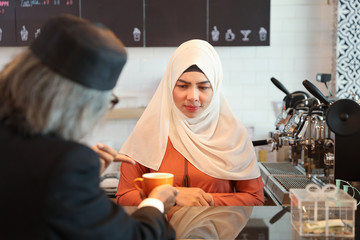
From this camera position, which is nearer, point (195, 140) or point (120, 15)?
point (195, 140)

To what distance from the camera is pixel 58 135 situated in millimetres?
995

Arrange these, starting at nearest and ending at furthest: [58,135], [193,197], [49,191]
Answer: [49,191], [58,135], [193,197]

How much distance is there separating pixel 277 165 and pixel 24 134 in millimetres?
2395

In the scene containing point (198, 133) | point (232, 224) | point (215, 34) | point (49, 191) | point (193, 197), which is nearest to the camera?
point (49, 191)

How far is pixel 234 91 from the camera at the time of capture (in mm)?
3787

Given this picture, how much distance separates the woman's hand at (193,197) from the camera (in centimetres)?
184

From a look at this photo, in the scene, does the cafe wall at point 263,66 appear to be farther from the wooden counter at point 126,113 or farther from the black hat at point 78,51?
the black hat at point 78,51

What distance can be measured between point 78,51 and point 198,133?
1289mm

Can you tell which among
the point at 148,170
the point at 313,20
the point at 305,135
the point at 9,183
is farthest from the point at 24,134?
the point at 313,20

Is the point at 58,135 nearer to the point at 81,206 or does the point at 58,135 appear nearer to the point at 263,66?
the point at 81,206

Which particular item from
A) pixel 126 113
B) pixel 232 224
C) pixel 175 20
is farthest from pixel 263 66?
pixel 232 224

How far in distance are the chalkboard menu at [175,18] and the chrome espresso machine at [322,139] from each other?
124cm

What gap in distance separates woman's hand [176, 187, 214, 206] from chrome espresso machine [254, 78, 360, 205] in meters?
0.58

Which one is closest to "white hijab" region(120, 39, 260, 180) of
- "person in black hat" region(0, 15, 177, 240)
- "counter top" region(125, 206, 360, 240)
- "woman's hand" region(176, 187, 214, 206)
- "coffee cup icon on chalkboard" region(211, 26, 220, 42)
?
"woman's hand" region(176, 187, 214, 206)
